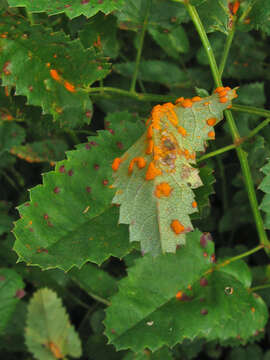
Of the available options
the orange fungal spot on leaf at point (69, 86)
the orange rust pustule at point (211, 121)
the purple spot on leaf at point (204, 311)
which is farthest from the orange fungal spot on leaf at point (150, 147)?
the purple spot on leaf at point (204, 311)

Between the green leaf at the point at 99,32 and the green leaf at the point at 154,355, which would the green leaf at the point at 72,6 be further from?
the green leaf at the point at 154,355

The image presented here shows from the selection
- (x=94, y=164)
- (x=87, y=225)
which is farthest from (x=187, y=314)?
(x=94, y=164)

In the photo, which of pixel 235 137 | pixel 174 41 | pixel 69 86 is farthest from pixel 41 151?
pixel 235 137

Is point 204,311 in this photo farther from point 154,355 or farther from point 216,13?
point 216,13

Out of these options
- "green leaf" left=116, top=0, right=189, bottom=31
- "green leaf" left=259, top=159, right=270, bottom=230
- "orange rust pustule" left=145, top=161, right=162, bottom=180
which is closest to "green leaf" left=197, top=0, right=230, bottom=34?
"green leaf" left=116, top=0, right=189, bottom=31

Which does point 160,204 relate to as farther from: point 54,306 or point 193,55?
point 193,55

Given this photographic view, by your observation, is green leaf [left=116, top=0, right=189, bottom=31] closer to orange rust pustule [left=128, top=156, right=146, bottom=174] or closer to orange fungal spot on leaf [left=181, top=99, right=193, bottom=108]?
orange fungal spot on leaf [left=181, top=99, right=193, bottom=108]
